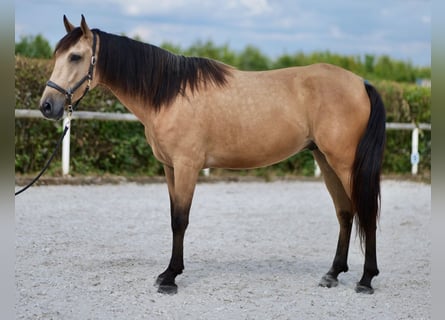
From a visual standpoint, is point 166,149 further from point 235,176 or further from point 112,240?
point 235,176

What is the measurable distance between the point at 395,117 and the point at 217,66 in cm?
878

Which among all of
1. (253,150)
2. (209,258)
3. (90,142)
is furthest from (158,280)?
(90,142)

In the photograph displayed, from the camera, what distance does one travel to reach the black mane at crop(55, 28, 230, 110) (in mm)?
4156

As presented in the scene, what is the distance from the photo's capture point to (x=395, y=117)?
40.3ft

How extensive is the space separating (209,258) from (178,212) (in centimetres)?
123

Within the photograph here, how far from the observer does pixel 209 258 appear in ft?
17.4

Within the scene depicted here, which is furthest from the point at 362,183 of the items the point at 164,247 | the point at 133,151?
the point at 133,151

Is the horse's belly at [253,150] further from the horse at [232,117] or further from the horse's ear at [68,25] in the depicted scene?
the horse's ear at [68,25]

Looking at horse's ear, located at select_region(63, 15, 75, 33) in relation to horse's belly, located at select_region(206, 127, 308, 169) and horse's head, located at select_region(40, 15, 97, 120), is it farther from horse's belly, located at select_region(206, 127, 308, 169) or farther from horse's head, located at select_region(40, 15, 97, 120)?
horse's belly, located at select_region(206, 127, 308, 169)

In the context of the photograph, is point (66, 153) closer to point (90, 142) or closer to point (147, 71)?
point (90, 142)

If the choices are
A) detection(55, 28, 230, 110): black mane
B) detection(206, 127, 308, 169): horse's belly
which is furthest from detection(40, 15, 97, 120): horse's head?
detection(206, 127, 308, 169): horse's belly

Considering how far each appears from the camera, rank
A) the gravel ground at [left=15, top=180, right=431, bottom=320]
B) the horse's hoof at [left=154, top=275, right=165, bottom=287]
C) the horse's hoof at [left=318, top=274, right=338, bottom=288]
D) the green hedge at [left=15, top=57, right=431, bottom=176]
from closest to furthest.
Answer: the gravel ground at [left=15, top=180, right=431, bottom=320], the horse's hoof at [left=154, top=275, right=165, bottom=287], the horse's hoof at [left=318, top=274, right=338, bottom=288], the green hedge at [left=15, top=57, right=431, bottom=176]

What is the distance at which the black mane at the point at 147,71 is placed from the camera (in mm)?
4156

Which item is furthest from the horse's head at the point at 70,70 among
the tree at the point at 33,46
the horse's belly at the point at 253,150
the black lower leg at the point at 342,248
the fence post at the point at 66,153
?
the tree at the point at 33,46
